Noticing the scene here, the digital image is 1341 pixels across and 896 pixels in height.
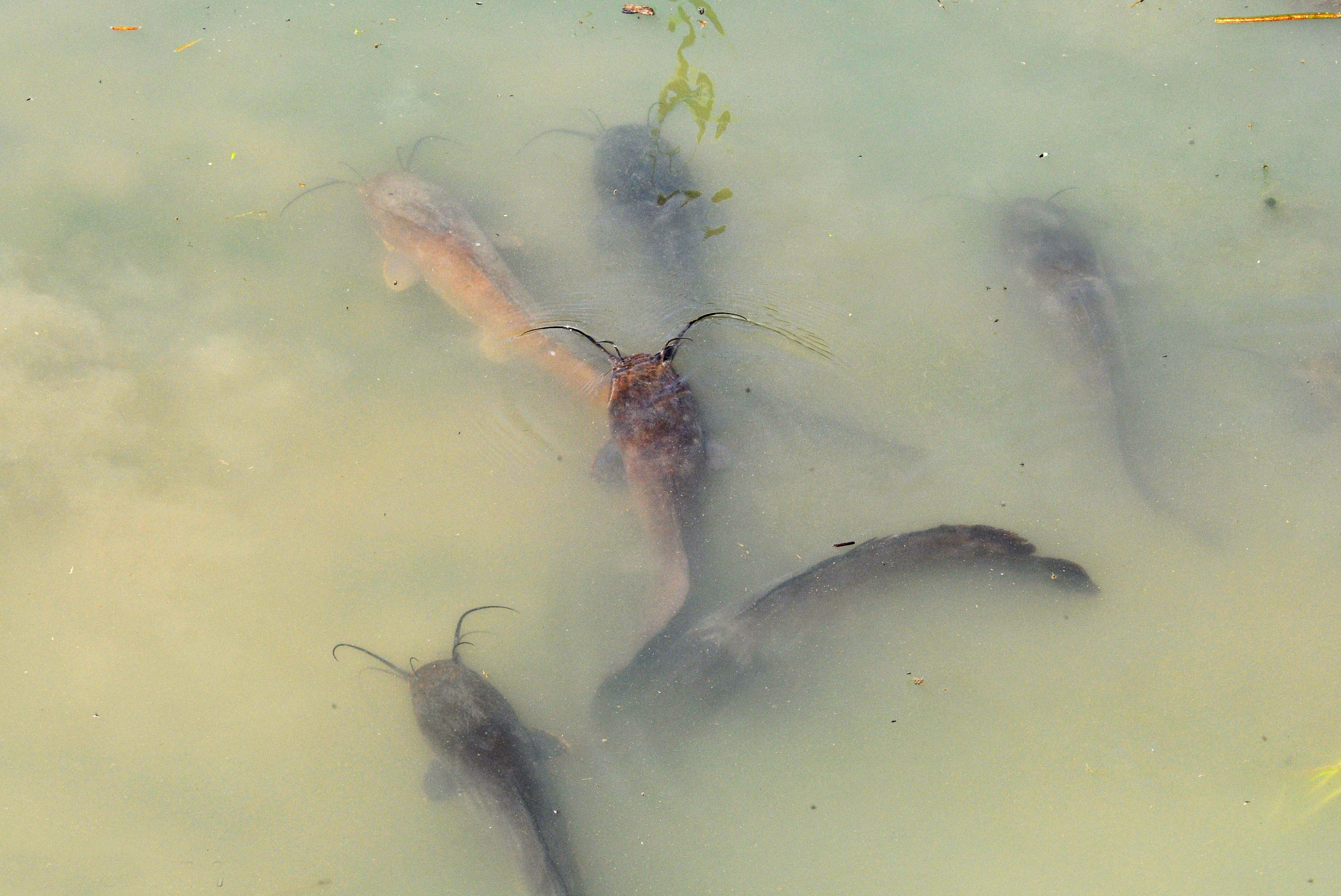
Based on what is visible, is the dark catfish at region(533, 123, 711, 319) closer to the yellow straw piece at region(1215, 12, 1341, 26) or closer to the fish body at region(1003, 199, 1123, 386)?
the fish body at region(1003, 199, 1123, 386)

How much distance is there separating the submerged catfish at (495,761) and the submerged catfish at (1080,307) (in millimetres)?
4064

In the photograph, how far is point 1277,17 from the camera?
630 centimetres

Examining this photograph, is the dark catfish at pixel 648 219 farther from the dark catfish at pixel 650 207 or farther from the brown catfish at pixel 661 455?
the brown catfish at pixel 661 455

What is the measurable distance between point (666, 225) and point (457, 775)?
3.76 metres

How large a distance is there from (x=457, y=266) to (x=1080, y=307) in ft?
13.8

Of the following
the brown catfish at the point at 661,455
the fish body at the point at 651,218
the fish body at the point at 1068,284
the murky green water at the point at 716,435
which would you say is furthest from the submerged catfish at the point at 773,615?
the fish body at the point at 651,218

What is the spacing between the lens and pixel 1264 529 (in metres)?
5.20

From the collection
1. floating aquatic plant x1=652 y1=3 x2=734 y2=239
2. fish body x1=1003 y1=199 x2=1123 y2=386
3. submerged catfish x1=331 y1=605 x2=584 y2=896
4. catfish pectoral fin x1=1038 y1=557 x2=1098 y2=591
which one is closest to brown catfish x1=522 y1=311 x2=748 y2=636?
submerged catfish x1=331 y1=605 x2=584 y2=896

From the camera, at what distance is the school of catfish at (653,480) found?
4737mm

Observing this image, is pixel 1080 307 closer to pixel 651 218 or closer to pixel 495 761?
pixel 651 218

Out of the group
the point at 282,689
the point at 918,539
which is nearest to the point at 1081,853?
the point at 918,539

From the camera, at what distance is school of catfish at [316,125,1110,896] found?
4.74 m

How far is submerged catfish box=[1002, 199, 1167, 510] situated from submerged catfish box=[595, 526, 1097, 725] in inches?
40.6

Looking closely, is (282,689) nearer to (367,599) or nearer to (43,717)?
(367,599)
